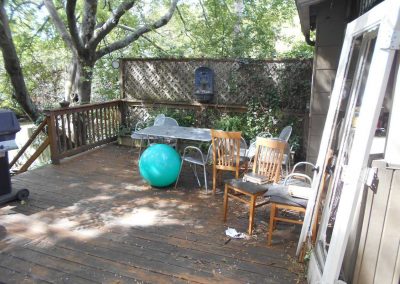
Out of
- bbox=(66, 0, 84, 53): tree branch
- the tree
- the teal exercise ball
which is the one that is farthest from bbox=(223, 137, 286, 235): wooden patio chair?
the tree

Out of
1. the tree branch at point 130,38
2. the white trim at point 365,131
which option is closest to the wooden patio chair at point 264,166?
the white trim at point 365,131

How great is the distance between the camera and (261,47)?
8.63 metres

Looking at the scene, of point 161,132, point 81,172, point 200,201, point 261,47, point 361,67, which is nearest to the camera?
point 361,67

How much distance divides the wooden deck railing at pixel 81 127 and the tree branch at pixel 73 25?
1580 mm

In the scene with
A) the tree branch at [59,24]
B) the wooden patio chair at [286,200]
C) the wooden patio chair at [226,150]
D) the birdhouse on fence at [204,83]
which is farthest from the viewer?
the tree branch at [59,24]

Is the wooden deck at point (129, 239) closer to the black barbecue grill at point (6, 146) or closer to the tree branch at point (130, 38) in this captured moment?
the black barbecue grill at point (6, 146)

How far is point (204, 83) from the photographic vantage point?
601 centimetres

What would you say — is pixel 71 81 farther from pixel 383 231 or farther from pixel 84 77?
pixel 383 231

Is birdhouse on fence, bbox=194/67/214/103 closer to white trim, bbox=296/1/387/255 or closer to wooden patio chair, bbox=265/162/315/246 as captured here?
wooden patio chair, bbox=265/162/315/246

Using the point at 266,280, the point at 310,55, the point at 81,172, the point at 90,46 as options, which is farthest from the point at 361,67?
the point at 90,46

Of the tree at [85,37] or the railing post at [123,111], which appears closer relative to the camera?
the railing post at [123,111]

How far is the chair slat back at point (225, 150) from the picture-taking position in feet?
12.2

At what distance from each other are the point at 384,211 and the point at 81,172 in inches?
167

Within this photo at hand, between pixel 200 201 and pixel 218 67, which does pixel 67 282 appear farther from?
pixel 218 67
